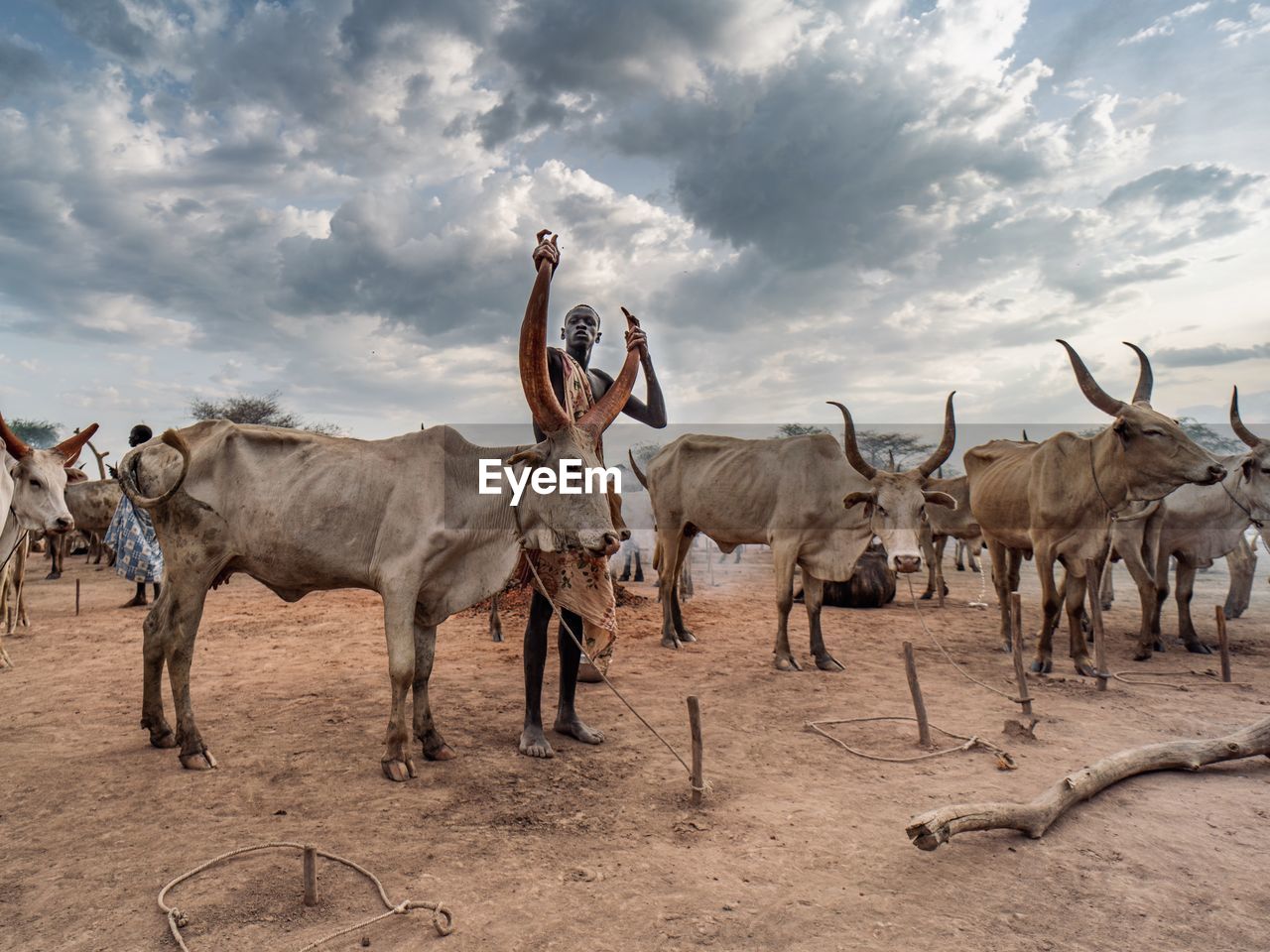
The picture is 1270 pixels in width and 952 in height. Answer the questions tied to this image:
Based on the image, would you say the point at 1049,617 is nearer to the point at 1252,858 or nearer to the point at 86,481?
the point at 1252,858

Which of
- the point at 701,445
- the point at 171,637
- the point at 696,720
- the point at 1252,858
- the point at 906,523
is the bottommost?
the point at 1252,858

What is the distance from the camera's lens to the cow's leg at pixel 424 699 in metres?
4.72

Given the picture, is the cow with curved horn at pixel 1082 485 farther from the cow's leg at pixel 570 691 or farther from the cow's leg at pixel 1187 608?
the cow's leg at pixel 570 691

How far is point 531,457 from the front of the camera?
4434 mm

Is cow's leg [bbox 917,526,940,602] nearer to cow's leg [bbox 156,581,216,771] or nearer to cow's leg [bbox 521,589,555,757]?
cow's leg [bbox 521,589,555,757]

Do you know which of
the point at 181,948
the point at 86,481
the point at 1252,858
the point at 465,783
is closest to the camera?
the point at 181,948

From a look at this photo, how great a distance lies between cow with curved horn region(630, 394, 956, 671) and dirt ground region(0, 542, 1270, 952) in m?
1.13

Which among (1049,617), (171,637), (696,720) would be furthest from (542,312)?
(1049,617)

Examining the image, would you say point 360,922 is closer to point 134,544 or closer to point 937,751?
point 937,751

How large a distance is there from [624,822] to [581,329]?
3537mm

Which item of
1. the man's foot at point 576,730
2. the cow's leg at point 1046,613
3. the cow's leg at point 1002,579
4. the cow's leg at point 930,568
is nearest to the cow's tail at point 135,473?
the man's foot at point 576,730

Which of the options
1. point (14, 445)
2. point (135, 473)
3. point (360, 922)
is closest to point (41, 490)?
point (14, 445)

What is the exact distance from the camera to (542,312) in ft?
13.5

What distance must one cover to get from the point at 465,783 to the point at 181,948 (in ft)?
6.02
